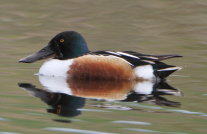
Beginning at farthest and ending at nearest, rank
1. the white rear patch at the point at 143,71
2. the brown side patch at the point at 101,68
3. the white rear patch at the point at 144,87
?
1. the white rear patch at the point at 143,71
2. the brown side patch at the point at 101,68
3. the white rear patch at the point at 144,87

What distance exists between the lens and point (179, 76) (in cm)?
1208

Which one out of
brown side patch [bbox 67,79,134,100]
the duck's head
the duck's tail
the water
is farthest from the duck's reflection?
the duck's head

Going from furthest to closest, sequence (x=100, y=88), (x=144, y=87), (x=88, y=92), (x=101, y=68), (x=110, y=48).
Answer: (x=110, y=48)
(x=101, y=68)
(x=144, y=87)
(x=100, y=88)
(x=88, y=92)

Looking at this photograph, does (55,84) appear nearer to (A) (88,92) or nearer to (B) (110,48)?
(A) (88,92)

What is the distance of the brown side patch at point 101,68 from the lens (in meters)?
11.5

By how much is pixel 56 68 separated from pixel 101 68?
0.80m

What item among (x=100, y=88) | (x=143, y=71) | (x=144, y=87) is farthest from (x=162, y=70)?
(x=100, y=88)

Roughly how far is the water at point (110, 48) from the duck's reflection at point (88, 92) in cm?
11

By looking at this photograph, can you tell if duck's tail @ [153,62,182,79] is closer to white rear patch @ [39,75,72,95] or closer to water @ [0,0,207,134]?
water @ [0,0,207,134]

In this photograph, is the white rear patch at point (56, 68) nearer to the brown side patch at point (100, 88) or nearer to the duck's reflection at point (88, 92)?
the duck's reflection at point (88, 92)

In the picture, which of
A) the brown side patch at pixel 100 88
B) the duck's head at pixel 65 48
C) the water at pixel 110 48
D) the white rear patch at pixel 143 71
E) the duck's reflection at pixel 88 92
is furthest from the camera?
the duck's head at pixel 65 48

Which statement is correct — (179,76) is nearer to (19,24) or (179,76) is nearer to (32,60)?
(32,60)

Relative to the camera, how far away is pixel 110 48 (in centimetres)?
1639

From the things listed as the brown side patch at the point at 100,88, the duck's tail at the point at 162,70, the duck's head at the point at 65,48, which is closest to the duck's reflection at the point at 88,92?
the brown side patch at the point at 100,88
